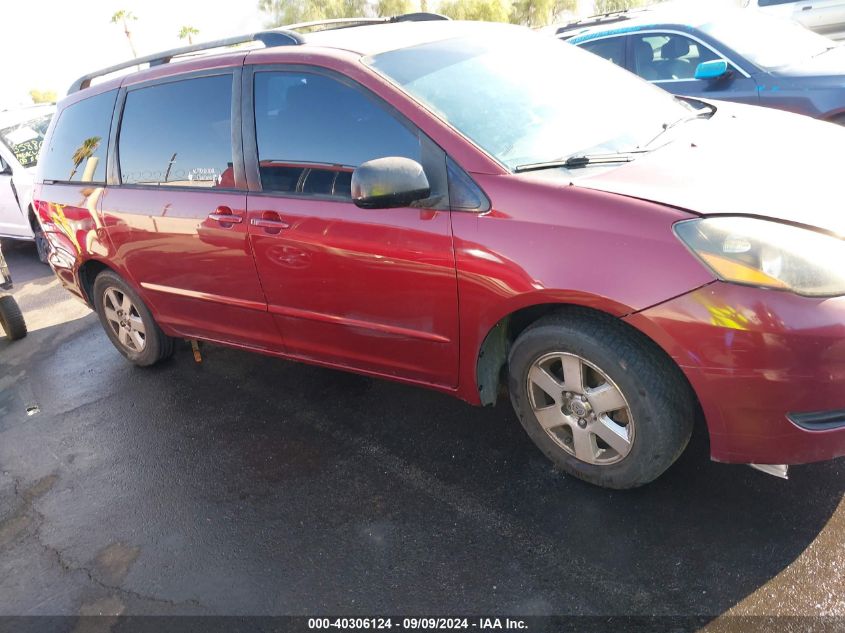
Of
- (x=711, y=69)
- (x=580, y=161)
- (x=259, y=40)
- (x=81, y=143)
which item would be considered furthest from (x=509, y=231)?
(x=711, y=69)

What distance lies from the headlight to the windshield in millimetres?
756

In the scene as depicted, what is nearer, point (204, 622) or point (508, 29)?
point (204, 622)

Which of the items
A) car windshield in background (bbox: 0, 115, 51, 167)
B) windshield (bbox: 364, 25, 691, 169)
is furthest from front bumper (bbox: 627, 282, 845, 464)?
car windshield in background (bbox: 0, 115, 51, 167)

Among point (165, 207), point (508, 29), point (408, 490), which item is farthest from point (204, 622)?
point (508, 29)

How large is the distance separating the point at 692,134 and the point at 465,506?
1.87m

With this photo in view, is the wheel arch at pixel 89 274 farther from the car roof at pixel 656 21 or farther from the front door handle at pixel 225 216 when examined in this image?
the car roof at pixel 656 21

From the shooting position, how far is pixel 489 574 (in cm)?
239

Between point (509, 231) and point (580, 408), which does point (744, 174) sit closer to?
point (509, 231)

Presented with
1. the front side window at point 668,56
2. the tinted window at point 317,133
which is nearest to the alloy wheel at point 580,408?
the tinted window at point 317,133

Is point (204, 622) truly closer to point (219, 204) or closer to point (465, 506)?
point (465, 506)

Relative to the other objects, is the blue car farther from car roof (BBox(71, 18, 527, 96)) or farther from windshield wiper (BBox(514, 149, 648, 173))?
windshield wiper (BBox(514, 149, 648, 173))

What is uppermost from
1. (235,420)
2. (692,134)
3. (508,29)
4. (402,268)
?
(508,29)

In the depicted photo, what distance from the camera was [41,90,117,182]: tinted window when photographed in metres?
4.12

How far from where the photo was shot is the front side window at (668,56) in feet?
19.2
